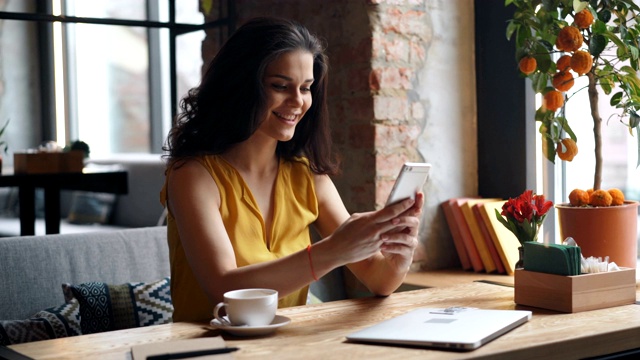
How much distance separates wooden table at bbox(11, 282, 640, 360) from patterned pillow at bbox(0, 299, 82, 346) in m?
0.64

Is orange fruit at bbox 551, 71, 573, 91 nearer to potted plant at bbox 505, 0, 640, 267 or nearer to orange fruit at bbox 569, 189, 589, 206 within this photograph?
potted plant at bbox 505, 0, 640, 267

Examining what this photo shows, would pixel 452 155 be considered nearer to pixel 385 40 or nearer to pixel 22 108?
pixel 385 40

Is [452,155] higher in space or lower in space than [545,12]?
Answer: lower

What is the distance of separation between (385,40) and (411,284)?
0.81 m

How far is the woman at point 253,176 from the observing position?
1886mm

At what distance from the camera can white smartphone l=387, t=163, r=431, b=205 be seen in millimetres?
1593

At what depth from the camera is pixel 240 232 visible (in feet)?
6.63

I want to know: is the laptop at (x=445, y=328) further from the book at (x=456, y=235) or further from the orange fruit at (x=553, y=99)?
the book at (x=456, y=235)

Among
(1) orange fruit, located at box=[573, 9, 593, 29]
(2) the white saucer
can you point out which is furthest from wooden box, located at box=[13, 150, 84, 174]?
(2) the white saucer

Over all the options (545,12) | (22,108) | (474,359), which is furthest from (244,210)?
(22,108)

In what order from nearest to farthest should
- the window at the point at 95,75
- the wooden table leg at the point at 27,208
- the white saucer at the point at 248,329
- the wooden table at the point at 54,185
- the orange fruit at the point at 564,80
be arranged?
the white saucer at the point at 248,329, the orange fruit at the point at 564,80, the wooden table at the point at 54,185, the wooden table leg at the point at 27,208, the window at the point at 95,75

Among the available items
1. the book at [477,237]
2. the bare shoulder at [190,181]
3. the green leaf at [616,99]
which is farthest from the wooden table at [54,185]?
the green leaf at [616,99]

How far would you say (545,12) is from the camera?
2348 millimetres

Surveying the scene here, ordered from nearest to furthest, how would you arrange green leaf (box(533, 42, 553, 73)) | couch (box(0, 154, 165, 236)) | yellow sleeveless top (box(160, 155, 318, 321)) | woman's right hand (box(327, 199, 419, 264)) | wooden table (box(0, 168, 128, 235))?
woman's right hand (box(327, 199, 419, 264)), yellow sleeveless top (box(160, 155, 318, 321)), green leaf (box(533, 42, 553, 73)), wooden table (box(0, 168, 128, 235)), couch (box(0, 154, 165, 236))
